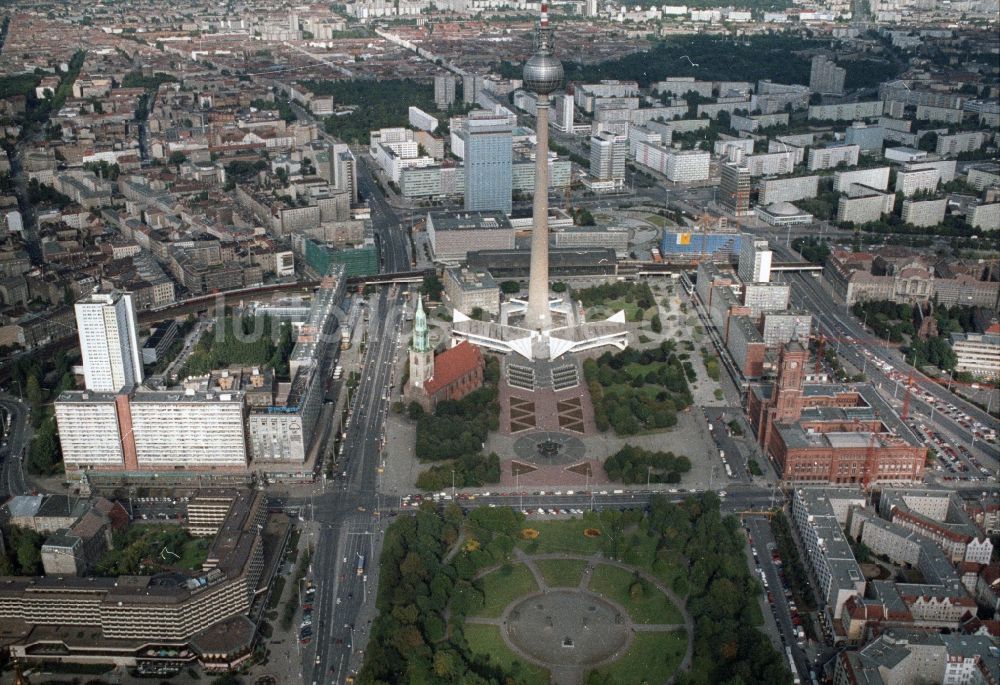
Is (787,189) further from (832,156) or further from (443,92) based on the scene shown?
(443,92)

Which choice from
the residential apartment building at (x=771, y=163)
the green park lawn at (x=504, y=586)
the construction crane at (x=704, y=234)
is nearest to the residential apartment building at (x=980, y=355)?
the construction crane at (x=704, y=234)

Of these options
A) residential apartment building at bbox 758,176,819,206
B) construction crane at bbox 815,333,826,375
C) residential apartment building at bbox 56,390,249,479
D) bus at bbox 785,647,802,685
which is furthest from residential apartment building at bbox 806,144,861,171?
bus at bbox 785,647,802,685

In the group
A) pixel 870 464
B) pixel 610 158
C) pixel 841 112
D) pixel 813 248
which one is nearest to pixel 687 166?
pixel 610 158

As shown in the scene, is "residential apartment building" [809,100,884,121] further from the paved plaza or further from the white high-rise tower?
the paved plaza

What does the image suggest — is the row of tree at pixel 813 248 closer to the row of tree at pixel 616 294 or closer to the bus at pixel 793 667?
the row of tree at pixel 616 294

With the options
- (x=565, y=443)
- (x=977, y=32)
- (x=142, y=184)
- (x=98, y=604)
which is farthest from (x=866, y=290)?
(x=977, y=32)

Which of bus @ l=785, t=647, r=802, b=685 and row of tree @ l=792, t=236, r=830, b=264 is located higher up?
row of tree @ l=792, t=236, r=830, b=264

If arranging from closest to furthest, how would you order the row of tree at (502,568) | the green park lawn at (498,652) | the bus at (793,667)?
the row of tree at (502,568) < the bus at (793,667) < the green park lawn at (498,652)
